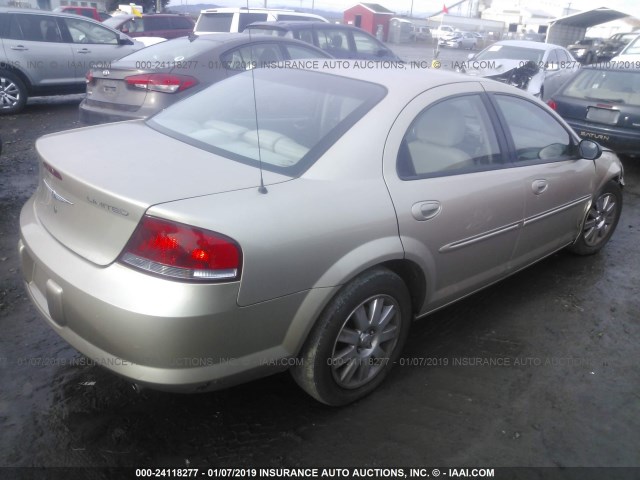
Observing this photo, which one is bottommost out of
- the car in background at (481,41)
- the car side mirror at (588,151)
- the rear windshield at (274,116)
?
the car in background at (481,41)

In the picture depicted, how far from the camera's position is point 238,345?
2.08 m

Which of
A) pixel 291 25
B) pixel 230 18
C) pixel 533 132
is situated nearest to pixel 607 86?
pixel 533 132

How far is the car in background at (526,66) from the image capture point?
422 inches

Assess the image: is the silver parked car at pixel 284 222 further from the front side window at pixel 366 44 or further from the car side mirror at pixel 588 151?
the front side window at pixel 366 44

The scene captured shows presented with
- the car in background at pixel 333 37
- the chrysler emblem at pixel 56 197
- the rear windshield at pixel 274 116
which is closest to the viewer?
the chrysler emblem at pixel 56 197

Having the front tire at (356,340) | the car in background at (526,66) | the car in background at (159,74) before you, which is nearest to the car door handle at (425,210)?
the front tire at (356,340)

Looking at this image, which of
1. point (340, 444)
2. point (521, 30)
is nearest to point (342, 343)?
point (340, 444)

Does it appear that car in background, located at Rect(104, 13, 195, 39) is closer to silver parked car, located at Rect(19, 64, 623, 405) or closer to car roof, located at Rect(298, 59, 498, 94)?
car roof, located at Rect(298, 59, 498, 94)

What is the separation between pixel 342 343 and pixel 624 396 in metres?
1.60

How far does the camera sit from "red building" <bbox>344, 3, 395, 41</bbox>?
139ft

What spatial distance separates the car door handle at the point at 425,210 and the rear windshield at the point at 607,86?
556cm

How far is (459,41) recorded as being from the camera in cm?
3981

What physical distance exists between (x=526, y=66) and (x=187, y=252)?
10.9 meters

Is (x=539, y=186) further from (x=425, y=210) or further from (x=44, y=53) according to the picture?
(x=44, y=53)
